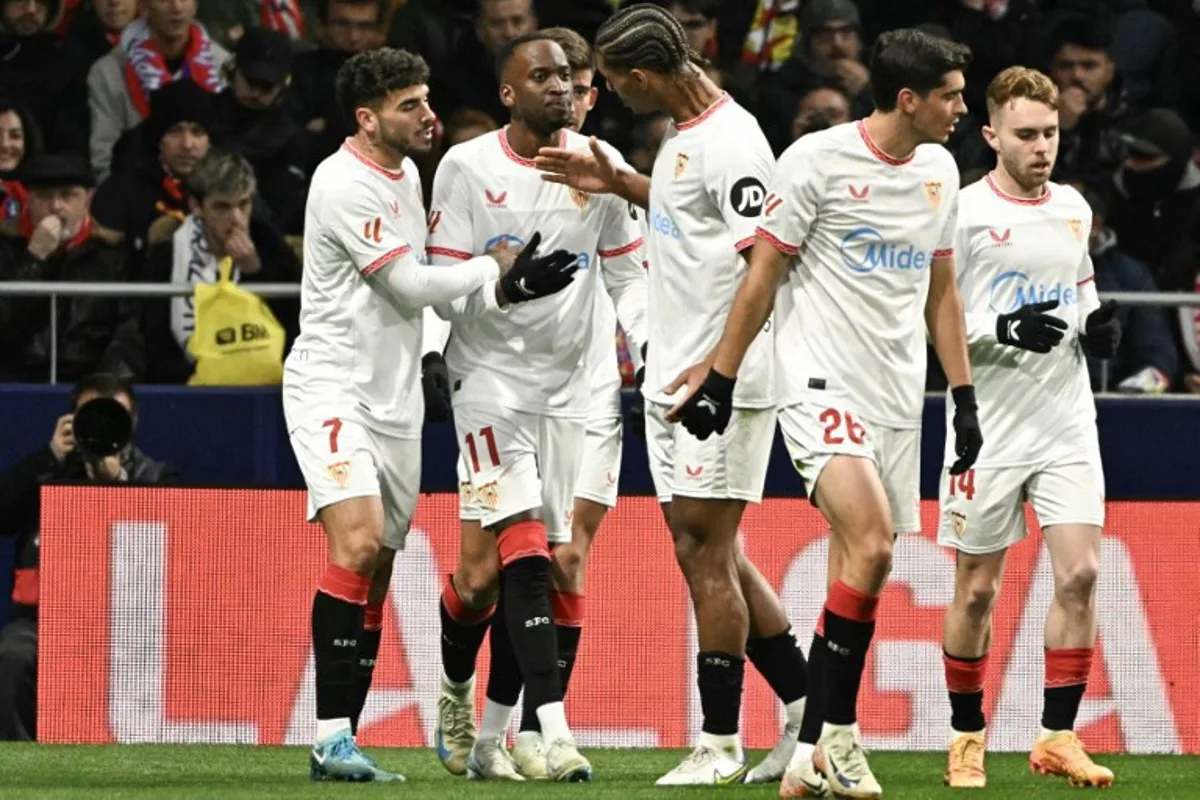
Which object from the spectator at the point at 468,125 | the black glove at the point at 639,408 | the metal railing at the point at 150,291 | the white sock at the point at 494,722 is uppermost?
the spectator at the point at 468,125

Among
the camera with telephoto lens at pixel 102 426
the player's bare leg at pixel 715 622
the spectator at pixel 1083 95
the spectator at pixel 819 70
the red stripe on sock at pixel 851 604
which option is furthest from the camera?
the spectator at pixel 1083 95

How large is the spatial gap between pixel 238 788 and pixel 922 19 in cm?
749

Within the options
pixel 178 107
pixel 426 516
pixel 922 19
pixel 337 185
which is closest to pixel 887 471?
pixel 337 185

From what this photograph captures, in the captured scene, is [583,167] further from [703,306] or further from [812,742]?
[812,742]

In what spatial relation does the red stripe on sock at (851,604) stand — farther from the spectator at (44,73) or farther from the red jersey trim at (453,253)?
the spectator at (44,73)

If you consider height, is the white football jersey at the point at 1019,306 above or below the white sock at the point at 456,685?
above

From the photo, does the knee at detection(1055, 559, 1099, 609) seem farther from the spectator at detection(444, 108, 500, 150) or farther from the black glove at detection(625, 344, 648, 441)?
the spectator at detection(444, 108, 500, 150)

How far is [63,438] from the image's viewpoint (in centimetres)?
1070

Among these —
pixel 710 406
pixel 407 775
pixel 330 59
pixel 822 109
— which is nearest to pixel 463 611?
pixel 407 775

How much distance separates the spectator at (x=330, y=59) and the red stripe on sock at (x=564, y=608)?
4720 mm

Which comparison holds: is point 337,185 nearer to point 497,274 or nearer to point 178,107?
point 497,274

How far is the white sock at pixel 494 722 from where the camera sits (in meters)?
8.82

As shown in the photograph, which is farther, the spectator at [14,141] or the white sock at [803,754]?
the spectator at [14,141]

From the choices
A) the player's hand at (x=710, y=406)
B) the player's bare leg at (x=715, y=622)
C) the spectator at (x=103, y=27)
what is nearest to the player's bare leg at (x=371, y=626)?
the player's bare leg at (x=715, y=622)
